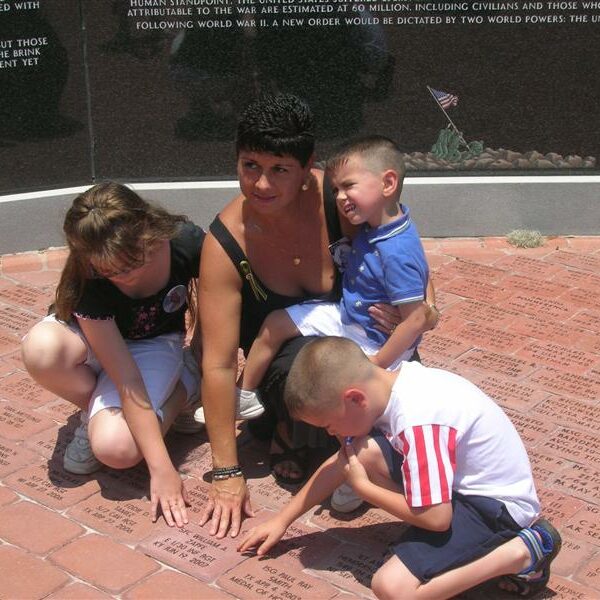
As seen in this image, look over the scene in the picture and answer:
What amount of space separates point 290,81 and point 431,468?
3.58 m

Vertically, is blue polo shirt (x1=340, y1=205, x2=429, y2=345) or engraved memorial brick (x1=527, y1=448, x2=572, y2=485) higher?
blue polo shirt (x1=340, y1=205, x2=429, y2=345)

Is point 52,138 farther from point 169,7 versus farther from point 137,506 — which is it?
point 137,506

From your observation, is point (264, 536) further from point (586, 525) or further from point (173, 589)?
point (586, 525)

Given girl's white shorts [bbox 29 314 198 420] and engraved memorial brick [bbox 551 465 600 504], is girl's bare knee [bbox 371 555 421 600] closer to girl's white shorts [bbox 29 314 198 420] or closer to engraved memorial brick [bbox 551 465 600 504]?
engraved memorial brick [bbox 551 465 600 504]

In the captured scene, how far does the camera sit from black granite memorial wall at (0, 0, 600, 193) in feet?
19.2

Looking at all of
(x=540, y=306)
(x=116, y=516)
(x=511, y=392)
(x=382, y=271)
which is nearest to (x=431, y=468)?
(x=382, y=271)

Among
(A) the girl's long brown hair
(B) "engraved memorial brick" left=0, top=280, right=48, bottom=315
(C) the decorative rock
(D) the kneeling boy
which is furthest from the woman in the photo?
(C) the decorative rock

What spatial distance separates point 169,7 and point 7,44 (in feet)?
2.90

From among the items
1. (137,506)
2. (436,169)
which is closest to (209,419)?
→ (137,506)

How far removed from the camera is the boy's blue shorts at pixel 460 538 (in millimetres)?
2977

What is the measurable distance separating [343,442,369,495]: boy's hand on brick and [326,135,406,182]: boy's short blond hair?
0.91m

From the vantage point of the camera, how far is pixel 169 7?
5.86 meters

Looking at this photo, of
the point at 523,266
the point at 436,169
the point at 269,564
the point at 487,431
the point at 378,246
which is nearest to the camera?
the point at 487,431

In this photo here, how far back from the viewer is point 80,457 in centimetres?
379
